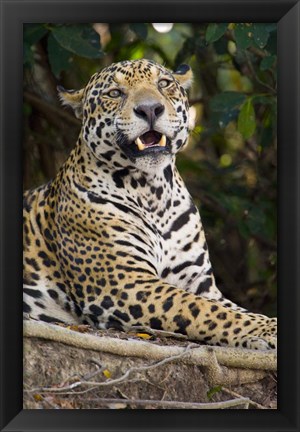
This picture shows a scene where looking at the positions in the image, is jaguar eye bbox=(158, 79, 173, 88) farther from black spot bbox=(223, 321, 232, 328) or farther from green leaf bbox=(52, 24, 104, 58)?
black spot bbox=(223, 321, 232, 328)

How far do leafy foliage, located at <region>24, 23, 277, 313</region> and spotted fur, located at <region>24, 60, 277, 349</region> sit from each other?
1.41ft

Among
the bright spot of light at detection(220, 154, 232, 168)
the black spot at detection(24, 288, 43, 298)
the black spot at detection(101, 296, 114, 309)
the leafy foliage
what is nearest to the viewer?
the black spot at detection(101, 296, 114, 309)

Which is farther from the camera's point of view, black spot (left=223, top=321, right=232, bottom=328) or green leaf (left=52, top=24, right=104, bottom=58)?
green leaf (left=52, top=24, right=104, bottom=58)

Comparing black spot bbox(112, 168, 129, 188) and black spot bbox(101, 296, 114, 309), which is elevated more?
black spot bbox(112, 168, 129, 188)

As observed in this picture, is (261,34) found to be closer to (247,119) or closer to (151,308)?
(247,119)

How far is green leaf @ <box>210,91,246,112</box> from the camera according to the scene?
21.4 ft

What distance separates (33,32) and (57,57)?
2.11ft

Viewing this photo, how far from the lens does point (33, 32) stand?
5645 millimetres

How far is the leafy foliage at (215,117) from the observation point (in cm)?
593

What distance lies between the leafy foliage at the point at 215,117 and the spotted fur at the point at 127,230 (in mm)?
430

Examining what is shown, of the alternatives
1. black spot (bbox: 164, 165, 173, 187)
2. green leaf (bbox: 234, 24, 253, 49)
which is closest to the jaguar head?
black spot (bbox: 164, 165, 173, 187)

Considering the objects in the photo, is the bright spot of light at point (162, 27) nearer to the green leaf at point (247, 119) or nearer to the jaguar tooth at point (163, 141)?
the jaguar tooth at point (163, 141)

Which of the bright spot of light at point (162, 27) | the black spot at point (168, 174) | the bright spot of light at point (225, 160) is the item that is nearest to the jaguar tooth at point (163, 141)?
the black spot at point (168, 174)
